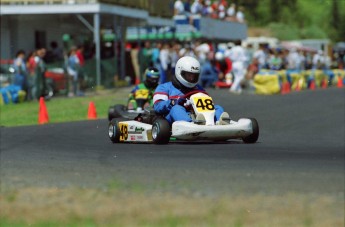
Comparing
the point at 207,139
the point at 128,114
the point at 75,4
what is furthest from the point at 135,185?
the point at 75,4

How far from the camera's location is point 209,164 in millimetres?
10531

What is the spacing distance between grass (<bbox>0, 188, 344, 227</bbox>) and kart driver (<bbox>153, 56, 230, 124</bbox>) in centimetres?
429

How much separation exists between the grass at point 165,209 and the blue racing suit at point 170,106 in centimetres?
416

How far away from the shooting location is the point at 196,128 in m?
12.5

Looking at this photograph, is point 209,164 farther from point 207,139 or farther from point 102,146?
point 102,146

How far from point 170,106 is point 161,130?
495 millimetres

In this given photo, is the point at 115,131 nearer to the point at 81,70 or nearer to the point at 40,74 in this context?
the point at 40,74

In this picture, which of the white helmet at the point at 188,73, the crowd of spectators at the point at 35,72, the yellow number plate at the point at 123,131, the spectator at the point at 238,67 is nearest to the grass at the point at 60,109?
the crowd of spectators at the point at 35,72

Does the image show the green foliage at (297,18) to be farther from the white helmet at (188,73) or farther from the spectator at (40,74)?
the white helmet at (188,73)

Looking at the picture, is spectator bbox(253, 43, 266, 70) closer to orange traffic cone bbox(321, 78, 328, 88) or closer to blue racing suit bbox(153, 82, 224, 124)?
orange traffic cone bbox(321, 78, 328, 88)

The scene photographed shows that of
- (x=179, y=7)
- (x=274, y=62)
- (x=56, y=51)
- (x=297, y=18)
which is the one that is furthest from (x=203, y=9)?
(x=297, y=18)

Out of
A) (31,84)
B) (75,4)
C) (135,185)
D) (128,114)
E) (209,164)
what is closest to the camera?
(135,185)

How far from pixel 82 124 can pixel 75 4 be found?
1379cm

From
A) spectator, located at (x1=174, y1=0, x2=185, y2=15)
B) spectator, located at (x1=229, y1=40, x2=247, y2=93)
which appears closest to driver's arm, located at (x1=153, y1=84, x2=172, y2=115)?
spectator, located at (x1=229, y1=40, x2=247, y2=93)
